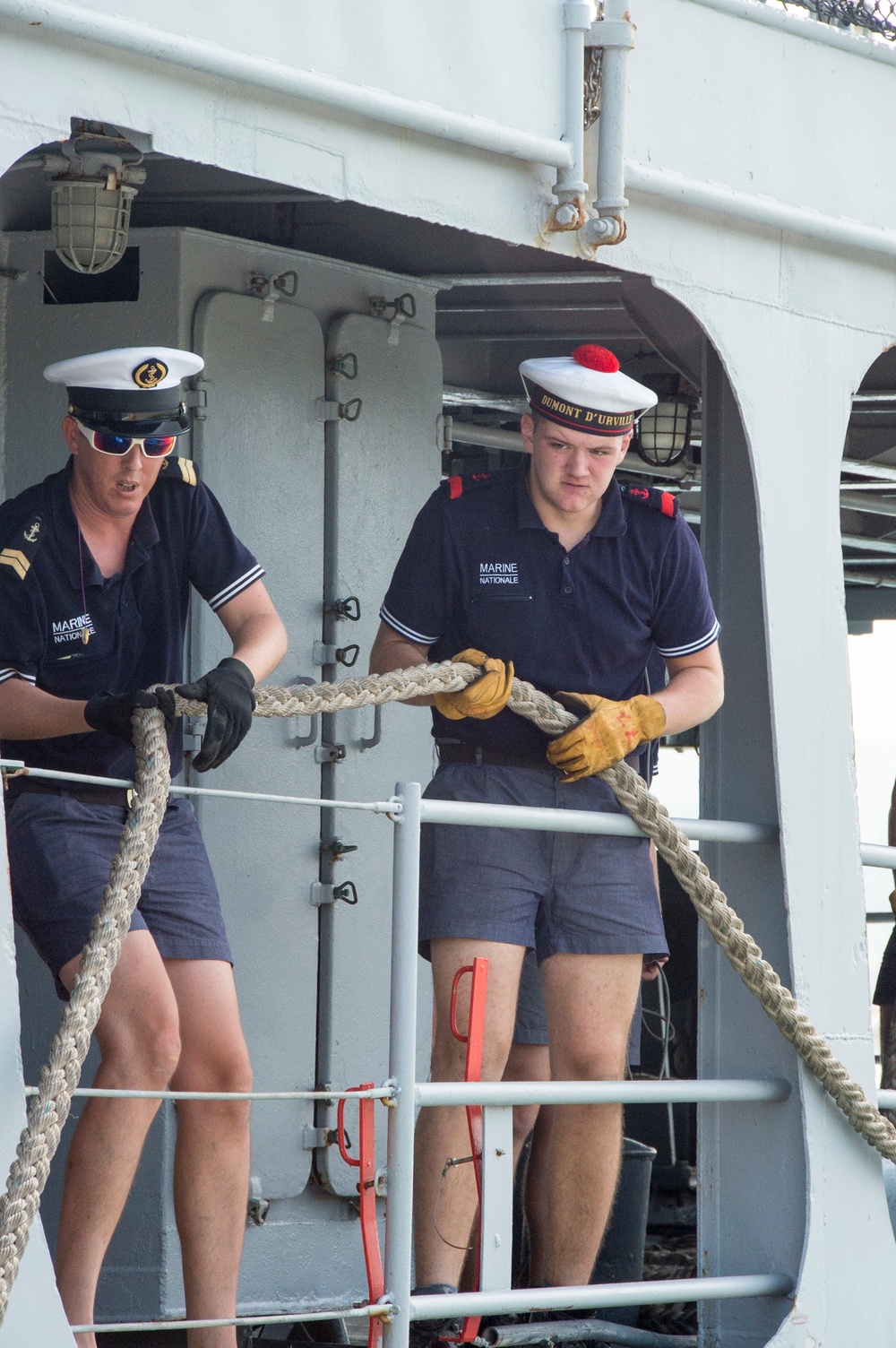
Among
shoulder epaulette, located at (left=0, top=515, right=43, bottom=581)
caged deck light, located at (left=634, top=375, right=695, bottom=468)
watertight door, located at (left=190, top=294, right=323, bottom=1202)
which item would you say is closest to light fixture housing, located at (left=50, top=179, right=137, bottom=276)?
watertight door, located at (left=190, top=294, right=323, bottom=1202)

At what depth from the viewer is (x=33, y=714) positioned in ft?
10.4

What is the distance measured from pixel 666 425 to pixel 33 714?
11.4 feet

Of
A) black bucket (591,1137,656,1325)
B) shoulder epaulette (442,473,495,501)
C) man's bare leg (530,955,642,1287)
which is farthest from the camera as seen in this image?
black bucket (591,1137,656,1325)

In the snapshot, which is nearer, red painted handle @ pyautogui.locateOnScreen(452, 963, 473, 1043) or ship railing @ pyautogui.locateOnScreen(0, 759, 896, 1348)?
ship railing @ pyautogui.locateOnScreen(0, 759, 896, 1348)

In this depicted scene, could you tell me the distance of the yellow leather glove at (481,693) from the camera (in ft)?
11.1

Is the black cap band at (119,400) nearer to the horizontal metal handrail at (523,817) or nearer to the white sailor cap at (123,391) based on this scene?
the white sailor cap at (123,391)

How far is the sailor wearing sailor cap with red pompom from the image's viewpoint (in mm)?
3465

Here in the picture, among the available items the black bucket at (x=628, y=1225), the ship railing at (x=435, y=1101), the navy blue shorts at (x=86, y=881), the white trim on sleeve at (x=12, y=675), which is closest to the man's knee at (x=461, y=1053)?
the ship railing at (x=435, y=1101)

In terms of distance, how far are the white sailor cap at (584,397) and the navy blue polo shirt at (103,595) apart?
694 millimetres

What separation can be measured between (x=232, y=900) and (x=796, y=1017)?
4.74 ft

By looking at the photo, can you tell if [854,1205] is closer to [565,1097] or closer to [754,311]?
[565,1097]

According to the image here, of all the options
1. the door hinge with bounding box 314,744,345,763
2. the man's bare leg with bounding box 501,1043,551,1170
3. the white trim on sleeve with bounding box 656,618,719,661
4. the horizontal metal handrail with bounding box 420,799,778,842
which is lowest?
the man's bare leg with bounding box 501,1043,551,1170

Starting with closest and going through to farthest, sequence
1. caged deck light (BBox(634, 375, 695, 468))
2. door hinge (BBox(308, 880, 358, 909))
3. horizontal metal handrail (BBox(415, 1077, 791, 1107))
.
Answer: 1. horizontal metal handrail (BBox(415, 1077, 791, 1107))
2. door hinge (BBox(308, 880, 358, 909))
3. caged deck light (BBox(634, 375, 695, 468))

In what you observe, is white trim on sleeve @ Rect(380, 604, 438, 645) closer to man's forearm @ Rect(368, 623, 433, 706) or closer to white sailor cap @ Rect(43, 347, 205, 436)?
man's forearm @ Rect(368, 623, 433, 706)
